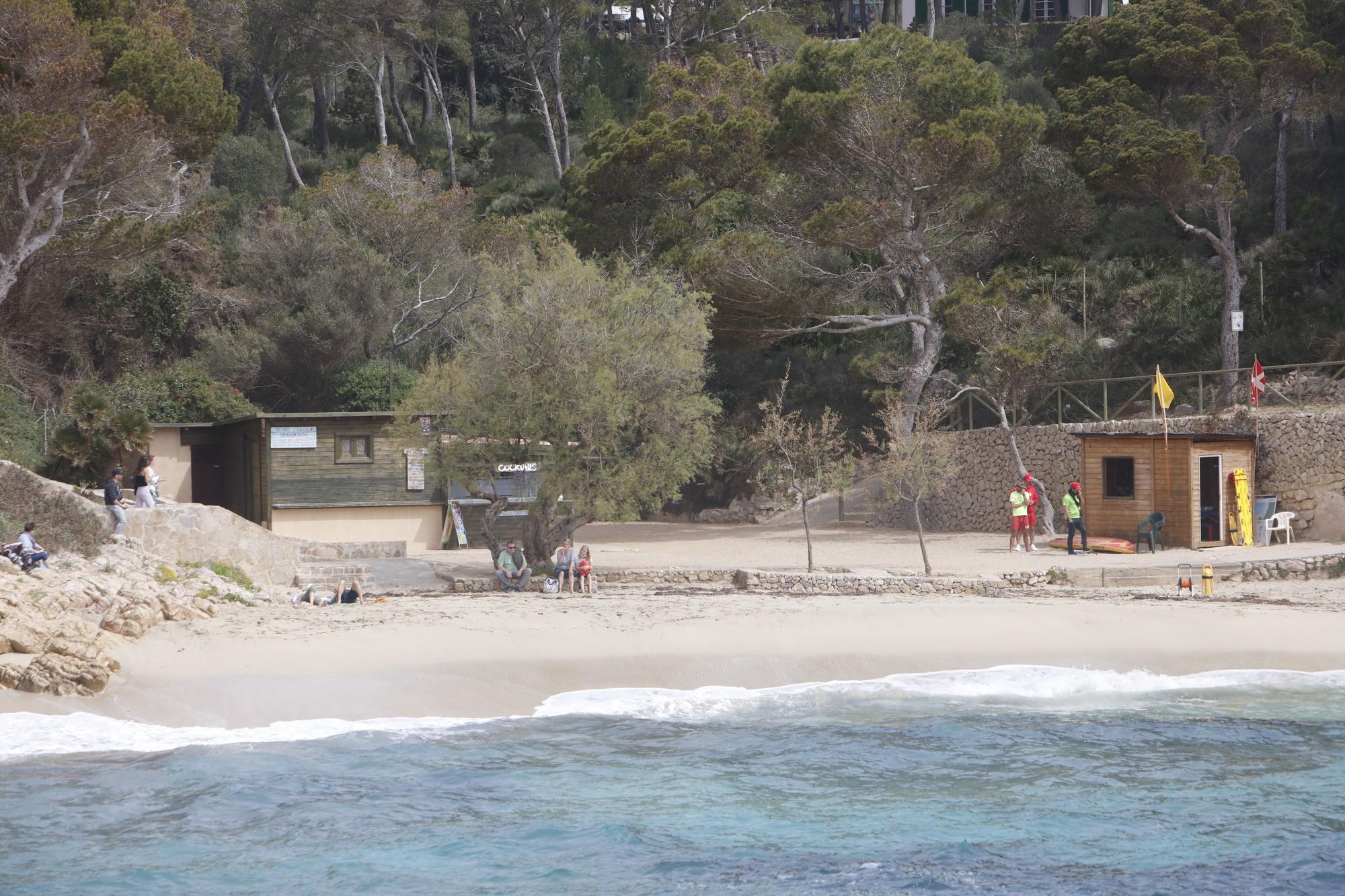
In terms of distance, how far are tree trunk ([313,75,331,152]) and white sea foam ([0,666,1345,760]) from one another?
42.9 meters

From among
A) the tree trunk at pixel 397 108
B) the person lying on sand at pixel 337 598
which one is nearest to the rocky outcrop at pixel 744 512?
the person lying on sand at pixel 337 598

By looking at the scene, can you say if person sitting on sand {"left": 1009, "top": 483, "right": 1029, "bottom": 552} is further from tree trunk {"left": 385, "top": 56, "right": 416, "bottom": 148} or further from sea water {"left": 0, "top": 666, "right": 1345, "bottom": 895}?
tree trunk {"left": 385, "top": 56, "right": 416, "bottom": 148}

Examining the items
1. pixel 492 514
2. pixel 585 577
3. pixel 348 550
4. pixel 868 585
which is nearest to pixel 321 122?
pixel 348 550

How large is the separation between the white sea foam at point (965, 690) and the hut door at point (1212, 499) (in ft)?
30.8

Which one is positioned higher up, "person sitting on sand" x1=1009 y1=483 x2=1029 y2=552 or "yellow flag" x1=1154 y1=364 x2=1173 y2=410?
"yellow flag" x1=1154 y1=364 x2=1173 y2=410

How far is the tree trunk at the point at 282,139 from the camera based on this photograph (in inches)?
1865

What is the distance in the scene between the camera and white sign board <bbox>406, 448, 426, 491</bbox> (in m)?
26.7

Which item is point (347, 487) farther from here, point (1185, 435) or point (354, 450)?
point (1185, 435)

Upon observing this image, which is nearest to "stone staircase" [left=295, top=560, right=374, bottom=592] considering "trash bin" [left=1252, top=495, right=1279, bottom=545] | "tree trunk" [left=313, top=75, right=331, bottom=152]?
"trash bin" [left=1252, top=495, right=1279, bottom=545]

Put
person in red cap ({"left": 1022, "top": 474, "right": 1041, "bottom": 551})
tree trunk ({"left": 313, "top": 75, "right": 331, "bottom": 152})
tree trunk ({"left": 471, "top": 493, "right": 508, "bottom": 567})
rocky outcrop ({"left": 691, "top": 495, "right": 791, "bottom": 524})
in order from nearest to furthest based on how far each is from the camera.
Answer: tree trunk ({"left": 471, "top": 493, "right": 508, "bottom": 567})
person in red cap ({"left": 1022, "top": 474, "right": 1041, "bottom": 551})
rocky outcrop ({"left": 691, "top": 495, "right": 791, "bottom": 524})
tree trunk ({"left": 313, "top": 75, "right": 331, "bottom": 152})

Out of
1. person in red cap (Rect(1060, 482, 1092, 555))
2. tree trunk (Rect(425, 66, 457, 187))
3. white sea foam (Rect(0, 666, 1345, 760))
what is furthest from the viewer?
tree trunk (Rect(425, 66, 457, 187))

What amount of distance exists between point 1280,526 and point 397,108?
41300 mm

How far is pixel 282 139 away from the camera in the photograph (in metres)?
48.0

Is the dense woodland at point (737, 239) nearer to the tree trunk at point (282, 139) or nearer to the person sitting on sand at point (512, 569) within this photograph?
the person sitting on sand at point (512, 569)
